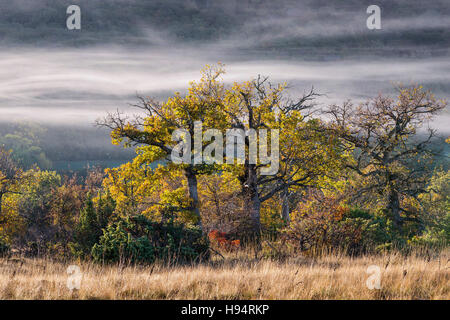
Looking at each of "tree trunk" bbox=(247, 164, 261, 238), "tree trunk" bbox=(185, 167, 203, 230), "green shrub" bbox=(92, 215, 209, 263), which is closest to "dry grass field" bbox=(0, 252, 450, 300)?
"green shrub" bbox=(92, 215, 209, 263)

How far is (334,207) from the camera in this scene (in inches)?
706

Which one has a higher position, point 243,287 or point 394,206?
point 243,287

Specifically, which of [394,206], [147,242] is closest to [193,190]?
[147,242]

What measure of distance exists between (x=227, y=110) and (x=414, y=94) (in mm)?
14154

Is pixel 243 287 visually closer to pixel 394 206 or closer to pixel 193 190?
pixel 193 190

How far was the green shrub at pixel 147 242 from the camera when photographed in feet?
47.1

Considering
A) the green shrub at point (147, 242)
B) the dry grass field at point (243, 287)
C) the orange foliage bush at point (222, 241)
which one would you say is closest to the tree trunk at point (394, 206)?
the orange foliage bush at point (222, 241)

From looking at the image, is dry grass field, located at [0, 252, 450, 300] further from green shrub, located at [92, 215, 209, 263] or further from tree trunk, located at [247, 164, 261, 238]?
tree trunk, located at [247, 164, 261, 238]

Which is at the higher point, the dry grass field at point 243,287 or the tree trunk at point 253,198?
the dry grass field at point 243,287

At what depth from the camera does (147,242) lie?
1516 cm

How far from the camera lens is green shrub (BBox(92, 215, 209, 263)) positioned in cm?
1436

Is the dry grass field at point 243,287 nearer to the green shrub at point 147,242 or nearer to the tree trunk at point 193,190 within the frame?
the green shrub at point 147,242

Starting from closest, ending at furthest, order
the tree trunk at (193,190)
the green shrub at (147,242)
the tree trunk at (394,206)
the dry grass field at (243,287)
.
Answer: the dry grass field at (243,287)
the green shrub at (147,242)
the tree trunk at (193,190)
the tree trunk at (394,206)
